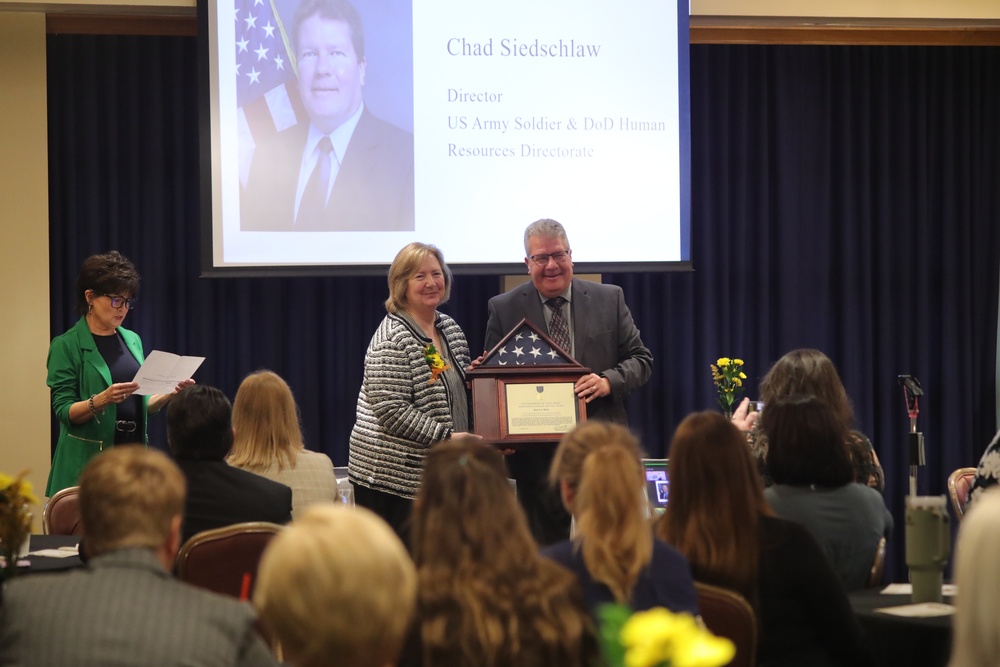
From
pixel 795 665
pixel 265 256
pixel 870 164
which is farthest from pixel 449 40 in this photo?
pixel 795 665

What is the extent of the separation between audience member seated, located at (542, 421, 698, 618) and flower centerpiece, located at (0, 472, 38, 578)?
46.1 inches

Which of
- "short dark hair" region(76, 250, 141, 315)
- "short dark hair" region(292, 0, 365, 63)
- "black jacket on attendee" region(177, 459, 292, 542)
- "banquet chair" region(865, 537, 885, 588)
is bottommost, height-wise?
"banquet chair" region(865, 537, 885, 588)

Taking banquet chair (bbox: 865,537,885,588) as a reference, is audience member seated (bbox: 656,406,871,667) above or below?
above

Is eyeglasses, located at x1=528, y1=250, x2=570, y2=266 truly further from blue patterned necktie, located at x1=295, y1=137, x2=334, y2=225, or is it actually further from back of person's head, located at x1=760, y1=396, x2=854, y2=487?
back of person's head, located at x1=760, y1=396, x2=854, y2=487

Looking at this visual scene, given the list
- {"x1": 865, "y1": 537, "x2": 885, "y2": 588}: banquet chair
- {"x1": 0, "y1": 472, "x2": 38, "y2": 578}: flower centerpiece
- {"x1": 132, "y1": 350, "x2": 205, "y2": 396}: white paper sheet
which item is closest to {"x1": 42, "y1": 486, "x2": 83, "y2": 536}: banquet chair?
{"x1": 132, "y1": 350, "x2": 205, "y2": 396}: white paper sheet

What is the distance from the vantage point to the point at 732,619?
232 centimetres

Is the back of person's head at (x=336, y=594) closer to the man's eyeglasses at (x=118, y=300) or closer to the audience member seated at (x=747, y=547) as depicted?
the audience member seated at (x=747, y=547)

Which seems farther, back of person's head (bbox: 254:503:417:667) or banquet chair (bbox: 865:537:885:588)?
banquet chair (bbox: 865:537:885:588)

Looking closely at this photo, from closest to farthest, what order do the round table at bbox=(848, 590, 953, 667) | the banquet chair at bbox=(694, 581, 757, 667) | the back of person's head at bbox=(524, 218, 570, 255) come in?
the banquet chair at bbox=(694, 581, 757, 667) → the round table at bbox=(848, 590, 953, 667) → the back of person's head at bbox=(524, 218, 570, 255)

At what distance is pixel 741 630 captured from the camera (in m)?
2.31

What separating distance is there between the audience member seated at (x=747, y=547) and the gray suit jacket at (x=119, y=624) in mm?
1099

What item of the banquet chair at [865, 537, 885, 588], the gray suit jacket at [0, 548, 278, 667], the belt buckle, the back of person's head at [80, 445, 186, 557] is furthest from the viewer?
the belt buckle

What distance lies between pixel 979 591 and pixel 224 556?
6.70ft

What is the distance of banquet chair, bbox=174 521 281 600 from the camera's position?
117 inches
